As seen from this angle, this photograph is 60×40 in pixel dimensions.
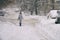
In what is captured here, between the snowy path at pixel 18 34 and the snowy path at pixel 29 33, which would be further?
the snowy path at pixel 29 33

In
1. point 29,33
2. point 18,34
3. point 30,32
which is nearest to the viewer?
point 18,34

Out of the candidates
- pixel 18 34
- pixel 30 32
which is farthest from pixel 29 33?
pixel 18 34

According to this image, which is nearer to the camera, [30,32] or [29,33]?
[29,33]

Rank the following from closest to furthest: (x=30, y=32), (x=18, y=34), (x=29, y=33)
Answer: (x=18, y=34) → (x=29, y=33) → (x=30, y=32)

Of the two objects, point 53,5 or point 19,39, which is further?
point 53,5

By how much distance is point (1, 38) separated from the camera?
44.4ft

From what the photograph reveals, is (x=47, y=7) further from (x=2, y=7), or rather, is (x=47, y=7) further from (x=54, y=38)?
(x=54, y=38)

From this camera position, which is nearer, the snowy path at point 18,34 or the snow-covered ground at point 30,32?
the snowy path at point 18,34

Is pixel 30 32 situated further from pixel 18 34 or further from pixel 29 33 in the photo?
pixel 18 34

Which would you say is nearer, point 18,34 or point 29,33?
point 18,34

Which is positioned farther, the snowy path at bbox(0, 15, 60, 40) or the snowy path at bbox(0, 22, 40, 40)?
the snowy path at bbox(0, 15, 60, 40)

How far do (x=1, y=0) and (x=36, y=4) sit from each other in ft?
25.0

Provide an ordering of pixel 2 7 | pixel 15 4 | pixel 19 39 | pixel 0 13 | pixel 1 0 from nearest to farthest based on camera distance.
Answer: pixel 19 39
pixel 0 13
pixel 1 0
pixel 2 7
pixel 15 4

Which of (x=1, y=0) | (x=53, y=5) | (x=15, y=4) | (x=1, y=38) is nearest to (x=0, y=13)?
(x=1, y=0)
